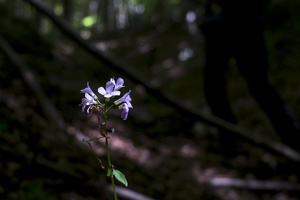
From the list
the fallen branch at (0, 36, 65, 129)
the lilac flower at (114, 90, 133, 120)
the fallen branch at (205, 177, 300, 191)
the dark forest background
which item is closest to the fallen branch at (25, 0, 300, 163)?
the dark forest background

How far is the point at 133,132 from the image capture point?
6453 millimetres

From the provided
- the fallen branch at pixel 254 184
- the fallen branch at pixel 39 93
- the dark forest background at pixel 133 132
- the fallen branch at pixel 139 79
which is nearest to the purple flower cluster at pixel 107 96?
the dark forest background at pixel 133 132

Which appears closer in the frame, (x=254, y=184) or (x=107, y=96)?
(x=107, y=96)

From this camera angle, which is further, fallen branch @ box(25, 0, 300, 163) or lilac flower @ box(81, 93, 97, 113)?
fallen branch @ box(25, 0, 300, 163)

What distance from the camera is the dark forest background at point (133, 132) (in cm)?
287

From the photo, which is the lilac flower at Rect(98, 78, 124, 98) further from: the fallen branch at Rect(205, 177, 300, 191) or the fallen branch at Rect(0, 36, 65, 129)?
the fallen branch at Rect(205, 177, 300, 191)

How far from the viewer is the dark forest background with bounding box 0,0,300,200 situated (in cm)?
287

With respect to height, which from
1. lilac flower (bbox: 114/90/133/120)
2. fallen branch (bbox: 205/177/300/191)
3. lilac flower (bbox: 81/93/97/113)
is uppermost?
fallen branch (bbox: 205/177/300/191)

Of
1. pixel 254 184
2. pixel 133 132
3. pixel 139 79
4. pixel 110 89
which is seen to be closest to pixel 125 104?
pixel 110 89

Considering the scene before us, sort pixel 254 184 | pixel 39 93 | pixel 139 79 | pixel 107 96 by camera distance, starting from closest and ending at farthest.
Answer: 1. pixel 107 96
2. pixel 139 79
3. pixel 254 184
4. pixel 39 93

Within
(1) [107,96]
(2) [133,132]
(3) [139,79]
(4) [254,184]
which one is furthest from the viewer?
(2) [133,132]

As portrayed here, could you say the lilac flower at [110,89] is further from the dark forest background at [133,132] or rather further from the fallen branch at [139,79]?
the fallen branch at [139,79]

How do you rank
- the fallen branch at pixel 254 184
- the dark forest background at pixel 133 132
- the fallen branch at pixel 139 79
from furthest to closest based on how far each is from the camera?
the fallen branch at pixel 254 184 < the fallen branch at pixel 139 79 < the dark forest background at pixel 133 132

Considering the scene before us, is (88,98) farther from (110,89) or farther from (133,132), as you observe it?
(133,132)
